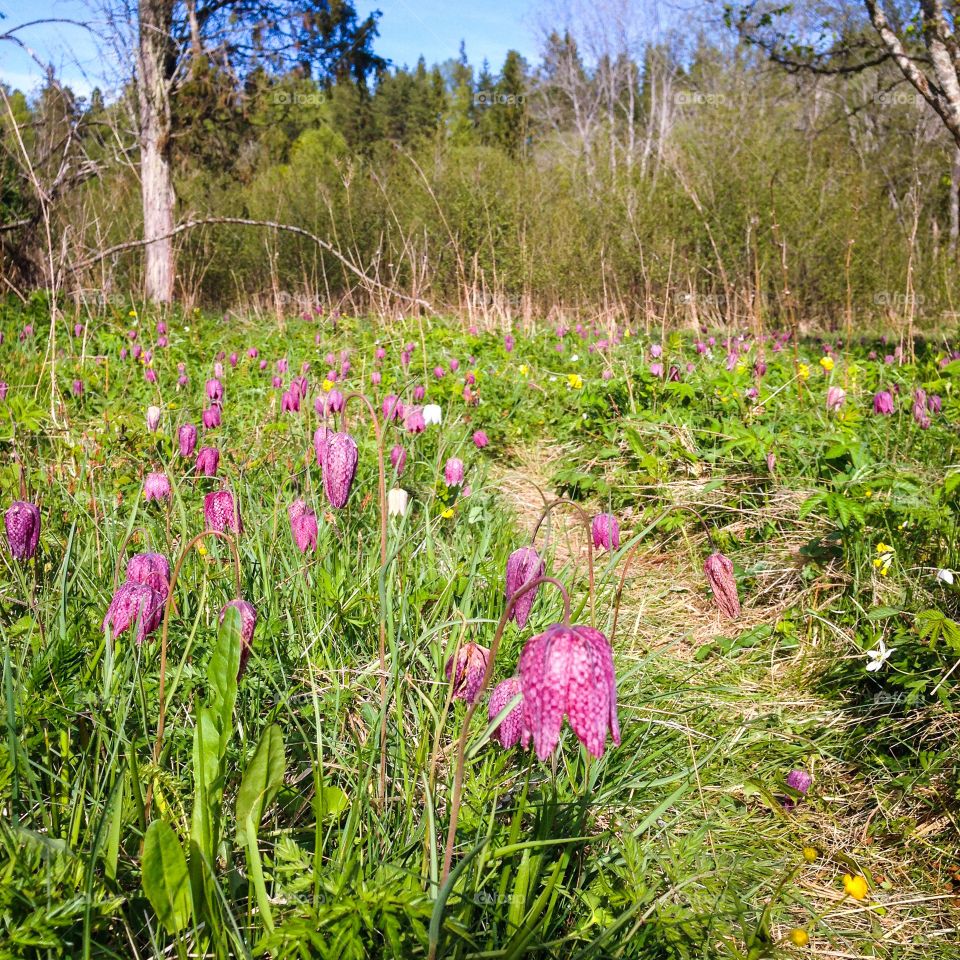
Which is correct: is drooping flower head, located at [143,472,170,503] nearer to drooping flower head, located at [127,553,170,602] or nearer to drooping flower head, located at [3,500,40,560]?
drooping flower head, located at [3,500,40,560]

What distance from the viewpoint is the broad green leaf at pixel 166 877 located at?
0.90 meters

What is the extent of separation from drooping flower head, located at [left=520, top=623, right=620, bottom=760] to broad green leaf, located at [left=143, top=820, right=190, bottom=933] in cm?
45

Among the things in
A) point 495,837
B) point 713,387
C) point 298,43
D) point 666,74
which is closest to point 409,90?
point 666,74

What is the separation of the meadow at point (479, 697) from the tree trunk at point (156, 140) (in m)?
5.24

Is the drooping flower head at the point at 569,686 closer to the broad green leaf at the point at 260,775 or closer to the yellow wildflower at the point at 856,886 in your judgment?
the broad green leaf at the point at 260,775

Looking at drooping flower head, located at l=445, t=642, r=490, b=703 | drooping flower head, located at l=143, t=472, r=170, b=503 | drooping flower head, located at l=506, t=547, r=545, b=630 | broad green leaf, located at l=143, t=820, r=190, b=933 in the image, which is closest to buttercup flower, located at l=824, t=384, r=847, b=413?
drooping flower head, located at l=506, t=547, r=545, b=630

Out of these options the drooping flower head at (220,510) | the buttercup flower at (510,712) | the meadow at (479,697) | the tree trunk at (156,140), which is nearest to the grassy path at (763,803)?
the meadow at (479,697)

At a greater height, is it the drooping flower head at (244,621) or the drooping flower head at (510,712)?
the drooping flower head at (244,621)

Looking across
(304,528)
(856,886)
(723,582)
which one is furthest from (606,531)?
(856,886)

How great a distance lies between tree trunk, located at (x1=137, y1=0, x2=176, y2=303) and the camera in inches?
309

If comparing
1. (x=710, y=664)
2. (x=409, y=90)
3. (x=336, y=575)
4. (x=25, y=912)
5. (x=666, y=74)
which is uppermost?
(x=409, y=90)

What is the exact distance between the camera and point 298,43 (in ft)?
28.4

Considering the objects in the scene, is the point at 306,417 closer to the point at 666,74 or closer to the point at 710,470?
the point at 710,470

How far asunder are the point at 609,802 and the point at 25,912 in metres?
0.91
